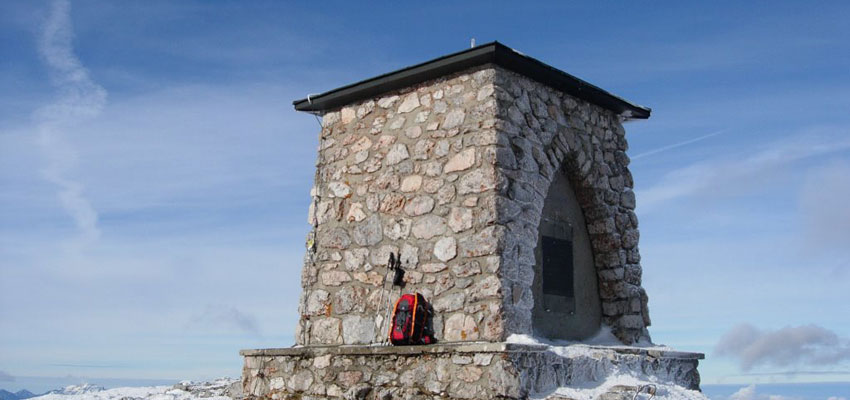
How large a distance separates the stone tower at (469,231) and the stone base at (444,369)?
1 cm

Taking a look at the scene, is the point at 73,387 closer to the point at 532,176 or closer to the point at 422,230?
the point at 422,230

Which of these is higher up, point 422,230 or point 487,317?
point 422,230

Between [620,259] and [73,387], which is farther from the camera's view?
[73,387]

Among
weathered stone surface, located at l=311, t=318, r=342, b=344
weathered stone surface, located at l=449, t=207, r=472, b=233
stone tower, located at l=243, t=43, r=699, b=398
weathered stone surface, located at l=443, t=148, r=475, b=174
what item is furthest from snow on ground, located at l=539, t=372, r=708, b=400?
weathered stone surface, located at l=311, t=318, r=342, b=344

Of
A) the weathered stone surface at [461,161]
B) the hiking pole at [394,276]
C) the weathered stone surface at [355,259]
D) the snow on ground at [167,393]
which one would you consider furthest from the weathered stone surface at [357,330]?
the snow on ground at [167,393]

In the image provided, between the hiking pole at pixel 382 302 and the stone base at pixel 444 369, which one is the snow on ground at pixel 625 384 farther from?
the hiking pole at pixel 382 302

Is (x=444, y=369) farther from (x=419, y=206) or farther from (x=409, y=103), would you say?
(x=409, y=103)

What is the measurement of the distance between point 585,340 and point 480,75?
9.64 feet

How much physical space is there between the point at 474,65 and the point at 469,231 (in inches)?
62.4

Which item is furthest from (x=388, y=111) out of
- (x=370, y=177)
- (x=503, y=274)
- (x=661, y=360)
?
(x=661, y=360)

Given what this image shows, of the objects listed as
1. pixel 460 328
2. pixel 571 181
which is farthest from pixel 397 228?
pixel 571 181

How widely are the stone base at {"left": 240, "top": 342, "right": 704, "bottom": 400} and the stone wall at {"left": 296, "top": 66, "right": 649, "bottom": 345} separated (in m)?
0.33

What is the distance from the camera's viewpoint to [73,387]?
12.6 meters

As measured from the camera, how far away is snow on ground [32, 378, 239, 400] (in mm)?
9570
